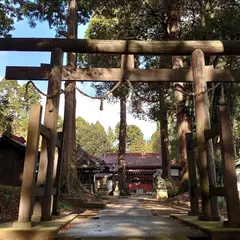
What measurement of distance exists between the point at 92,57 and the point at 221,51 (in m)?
13.4

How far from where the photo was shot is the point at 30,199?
4.53 metres

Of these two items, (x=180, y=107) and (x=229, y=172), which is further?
(x=180, y=107)

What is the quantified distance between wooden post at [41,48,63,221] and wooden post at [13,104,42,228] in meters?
0.82

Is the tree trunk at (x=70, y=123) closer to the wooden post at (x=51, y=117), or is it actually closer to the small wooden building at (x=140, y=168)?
the wooden post at (x=51, y=117)

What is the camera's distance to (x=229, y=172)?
179 inches

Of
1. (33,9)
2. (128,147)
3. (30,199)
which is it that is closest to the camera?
(30,199)

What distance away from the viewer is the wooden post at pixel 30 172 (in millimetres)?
4427

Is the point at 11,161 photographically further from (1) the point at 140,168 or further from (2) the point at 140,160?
(2) the point at 140,160

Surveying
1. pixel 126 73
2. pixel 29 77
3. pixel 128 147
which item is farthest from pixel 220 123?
pixel 128 147

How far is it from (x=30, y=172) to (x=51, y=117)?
4.89ft

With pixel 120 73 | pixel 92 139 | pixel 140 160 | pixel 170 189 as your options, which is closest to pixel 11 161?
pixel 170 189

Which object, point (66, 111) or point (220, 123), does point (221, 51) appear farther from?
point (66, 111)

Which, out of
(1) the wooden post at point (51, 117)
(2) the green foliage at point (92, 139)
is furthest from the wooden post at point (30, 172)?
(2) the green foliage at point (92, 139)

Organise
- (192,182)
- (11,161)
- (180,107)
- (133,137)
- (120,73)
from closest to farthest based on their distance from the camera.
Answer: (120,73) → (192,182) → (180,107) → (11,161) → (133,137)
